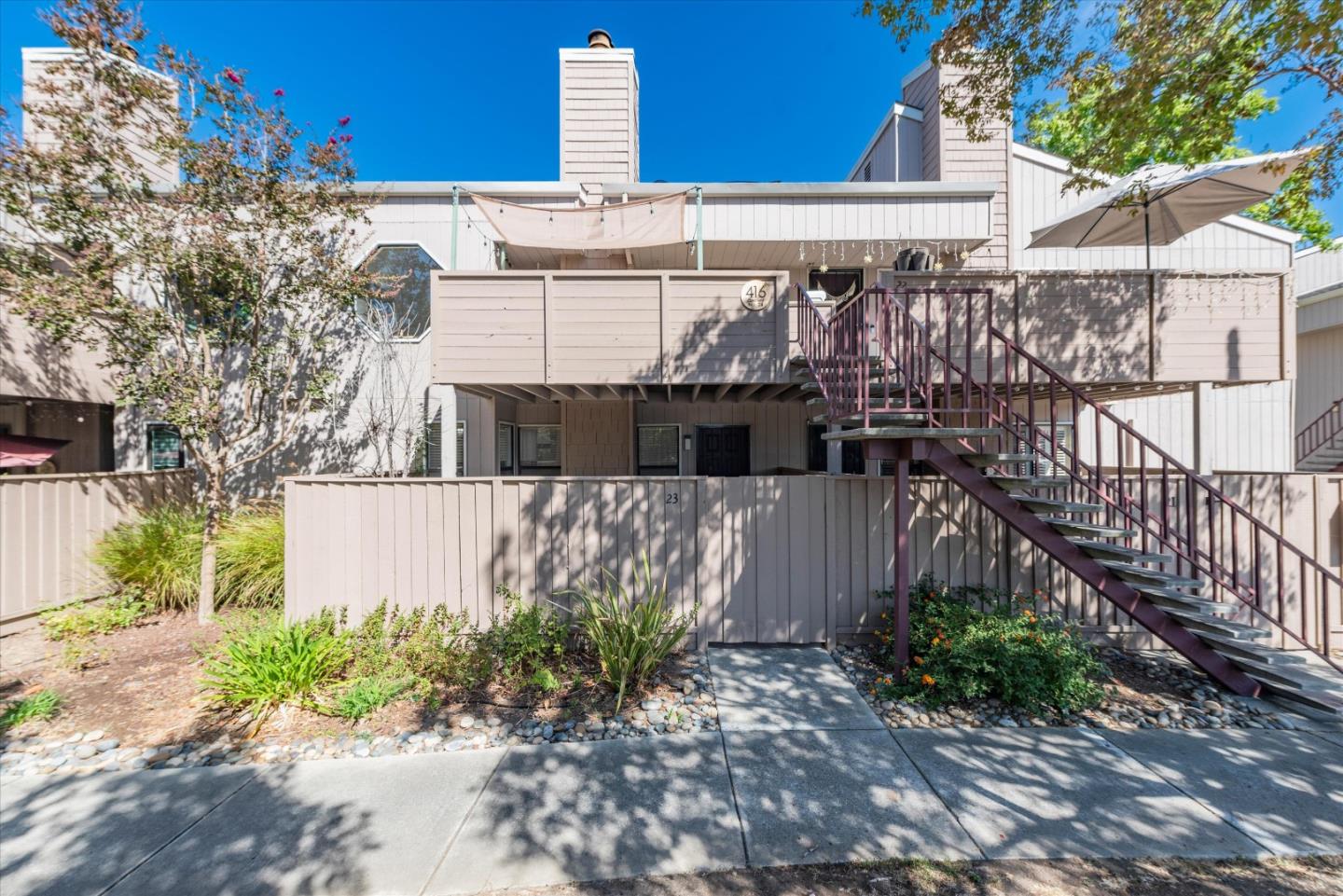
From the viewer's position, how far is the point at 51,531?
5836 mm

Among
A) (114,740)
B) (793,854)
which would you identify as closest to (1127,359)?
(793,854)

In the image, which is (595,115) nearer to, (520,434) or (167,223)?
(520,434)

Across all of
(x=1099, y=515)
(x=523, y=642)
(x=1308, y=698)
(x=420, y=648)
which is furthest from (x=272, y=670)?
(x=1308, y=698)

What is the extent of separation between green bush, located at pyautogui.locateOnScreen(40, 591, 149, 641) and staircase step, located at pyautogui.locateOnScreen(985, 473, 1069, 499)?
29.7 feet

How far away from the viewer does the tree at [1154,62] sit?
4.34 meters

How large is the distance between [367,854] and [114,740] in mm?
2711

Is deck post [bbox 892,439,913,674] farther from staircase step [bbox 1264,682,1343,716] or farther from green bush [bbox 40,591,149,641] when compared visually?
green bush [bbox 40,591,149,641]

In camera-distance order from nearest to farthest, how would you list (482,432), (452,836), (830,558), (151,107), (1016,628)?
(452,836) → (1016,628) → (830,558) → (151,107) → (482,432)

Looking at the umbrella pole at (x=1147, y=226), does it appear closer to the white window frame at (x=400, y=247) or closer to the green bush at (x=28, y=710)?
the white window frame at (x=400, y=247)

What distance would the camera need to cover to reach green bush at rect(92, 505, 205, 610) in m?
5.91

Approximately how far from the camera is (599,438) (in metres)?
8.64

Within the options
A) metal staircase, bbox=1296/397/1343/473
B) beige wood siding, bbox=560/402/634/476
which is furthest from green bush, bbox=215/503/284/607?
metal staircase, bbox=1296/397/1343/473

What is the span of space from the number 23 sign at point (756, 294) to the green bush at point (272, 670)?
5144 millimetres

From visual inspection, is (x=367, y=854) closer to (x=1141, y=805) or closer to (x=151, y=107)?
(x=1141, y=805)
